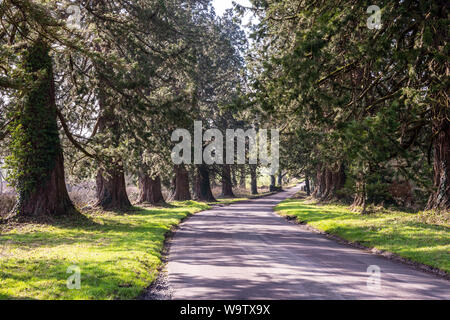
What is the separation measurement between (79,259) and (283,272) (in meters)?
4.64

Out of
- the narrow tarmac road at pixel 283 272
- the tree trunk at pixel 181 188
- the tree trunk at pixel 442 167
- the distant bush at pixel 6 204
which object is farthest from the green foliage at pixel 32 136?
the tree trunk at pixel 181 188

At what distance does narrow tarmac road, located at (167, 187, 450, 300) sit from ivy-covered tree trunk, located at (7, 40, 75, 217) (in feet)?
20.1

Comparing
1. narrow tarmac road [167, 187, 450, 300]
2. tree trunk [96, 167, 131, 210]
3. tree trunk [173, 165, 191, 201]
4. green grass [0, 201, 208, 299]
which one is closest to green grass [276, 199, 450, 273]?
narrow tarmac road [167, 187, 450, 300]

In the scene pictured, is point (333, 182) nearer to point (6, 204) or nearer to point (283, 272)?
point (6, 204)

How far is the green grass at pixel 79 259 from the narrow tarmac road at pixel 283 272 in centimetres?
75

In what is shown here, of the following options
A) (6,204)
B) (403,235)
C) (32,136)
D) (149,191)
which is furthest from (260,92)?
(149,191)

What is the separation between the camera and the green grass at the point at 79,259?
23.2ft

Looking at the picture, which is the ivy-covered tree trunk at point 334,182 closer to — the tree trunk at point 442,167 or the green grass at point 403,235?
the green grass at point 403,235

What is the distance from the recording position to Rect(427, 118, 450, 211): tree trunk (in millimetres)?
16453

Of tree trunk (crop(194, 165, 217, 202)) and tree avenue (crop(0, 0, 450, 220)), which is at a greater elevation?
tree avenue (crop(0, 0, 450, 220))

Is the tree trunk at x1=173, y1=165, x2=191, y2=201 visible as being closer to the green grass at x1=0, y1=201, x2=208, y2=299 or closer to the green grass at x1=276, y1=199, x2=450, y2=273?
the green grass at x1=276, y1=199, x2=450, y2=273

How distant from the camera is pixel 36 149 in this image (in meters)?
16.4
